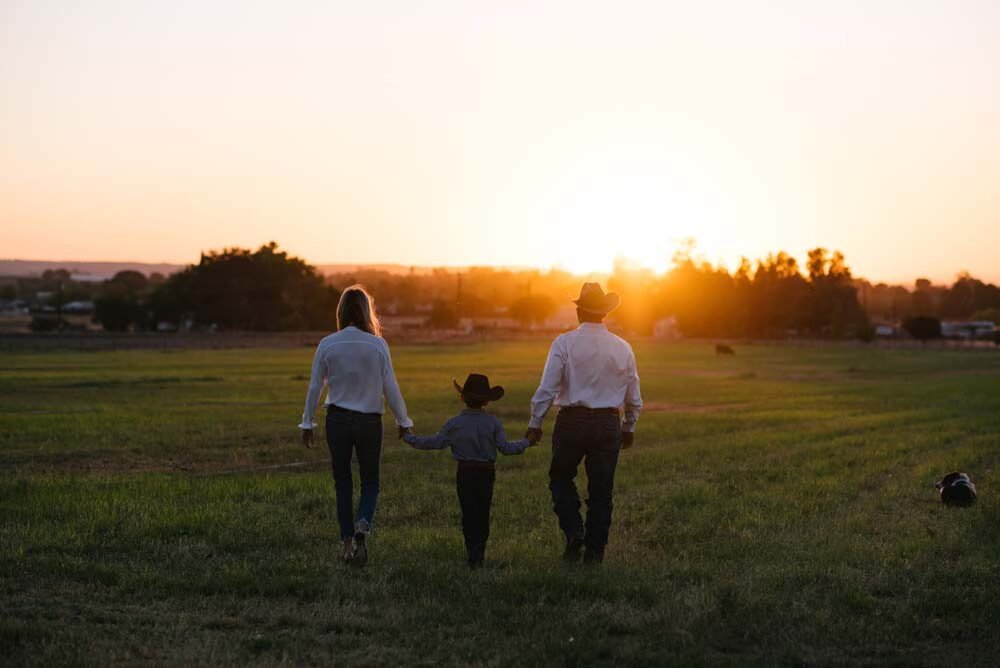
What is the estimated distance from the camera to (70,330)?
110 metres

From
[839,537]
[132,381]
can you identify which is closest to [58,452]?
[839,537]

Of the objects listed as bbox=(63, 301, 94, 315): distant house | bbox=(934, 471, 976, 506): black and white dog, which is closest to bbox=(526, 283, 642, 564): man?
bbox=(934, 471, 976, 506): black and white dog

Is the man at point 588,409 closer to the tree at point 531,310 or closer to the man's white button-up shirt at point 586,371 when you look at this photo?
the man's white button-up shirt at point 586,371

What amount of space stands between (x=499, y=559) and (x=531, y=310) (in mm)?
167404

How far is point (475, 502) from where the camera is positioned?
10.1m

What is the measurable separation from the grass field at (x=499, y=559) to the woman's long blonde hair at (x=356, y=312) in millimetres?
2145

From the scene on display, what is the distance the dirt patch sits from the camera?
3369 cm

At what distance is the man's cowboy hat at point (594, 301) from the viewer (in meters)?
10.4

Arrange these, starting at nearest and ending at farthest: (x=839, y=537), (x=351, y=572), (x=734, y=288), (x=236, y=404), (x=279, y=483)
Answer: (x=351, y=572), (x=839, y=537), (x=279, y=483), (x=236, y=404), (x=734, y=288)

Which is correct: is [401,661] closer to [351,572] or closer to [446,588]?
[446,588]

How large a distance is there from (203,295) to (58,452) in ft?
357

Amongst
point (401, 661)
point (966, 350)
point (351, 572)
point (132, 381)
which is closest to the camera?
point (401, 661)

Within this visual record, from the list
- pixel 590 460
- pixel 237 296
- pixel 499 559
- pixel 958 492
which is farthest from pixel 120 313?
pixel 590 460

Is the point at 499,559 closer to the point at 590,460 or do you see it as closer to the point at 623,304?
the point at 590,460
